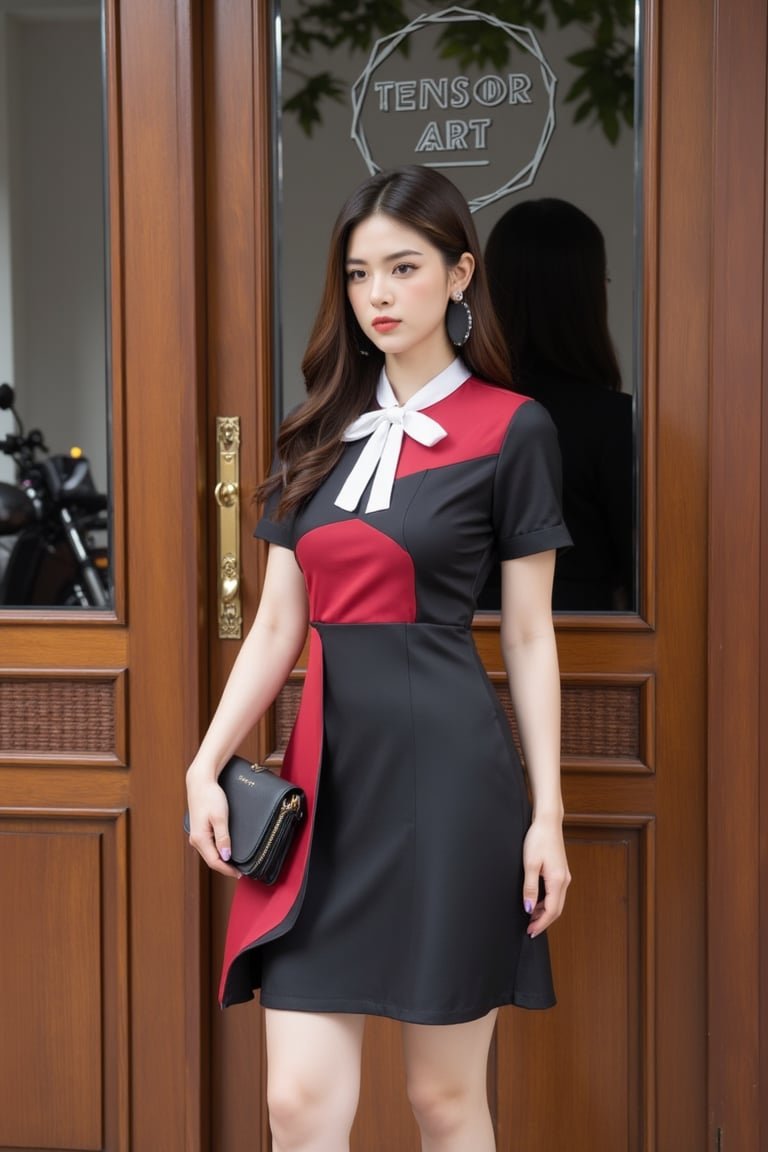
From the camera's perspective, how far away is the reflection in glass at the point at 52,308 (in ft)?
7.41

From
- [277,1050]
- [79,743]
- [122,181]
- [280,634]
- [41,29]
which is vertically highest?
[41,29]

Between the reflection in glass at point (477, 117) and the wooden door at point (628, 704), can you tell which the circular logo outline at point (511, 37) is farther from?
the wooden door at point (628, 704)

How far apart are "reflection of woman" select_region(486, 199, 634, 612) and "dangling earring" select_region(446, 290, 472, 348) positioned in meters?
0.41

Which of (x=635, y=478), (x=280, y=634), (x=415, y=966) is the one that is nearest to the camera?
(x=415, y=966)

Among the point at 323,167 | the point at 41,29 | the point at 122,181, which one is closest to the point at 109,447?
the point at 122,181

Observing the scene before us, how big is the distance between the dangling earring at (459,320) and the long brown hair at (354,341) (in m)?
0.01

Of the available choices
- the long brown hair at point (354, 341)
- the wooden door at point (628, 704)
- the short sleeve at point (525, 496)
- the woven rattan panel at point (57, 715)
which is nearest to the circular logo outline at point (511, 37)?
the wooden door at point (628, 704)

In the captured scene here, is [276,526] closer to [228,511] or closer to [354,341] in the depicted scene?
[354,341]

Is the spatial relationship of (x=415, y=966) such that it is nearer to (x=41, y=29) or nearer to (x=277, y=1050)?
(x=277, y=1050)

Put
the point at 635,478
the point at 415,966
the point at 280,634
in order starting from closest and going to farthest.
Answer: the point at 415,966 < the point at 280,634 < the point at 635,478

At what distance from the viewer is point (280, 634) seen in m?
1.81

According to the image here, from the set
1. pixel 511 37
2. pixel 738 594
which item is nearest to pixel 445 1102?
pixel 738 594

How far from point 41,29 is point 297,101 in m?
0.49

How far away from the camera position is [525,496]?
1.70 meters
